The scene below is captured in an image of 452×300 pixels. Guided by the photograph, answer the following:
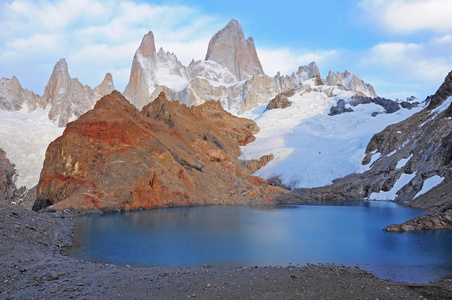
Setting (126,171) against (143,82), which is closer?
(126,171)

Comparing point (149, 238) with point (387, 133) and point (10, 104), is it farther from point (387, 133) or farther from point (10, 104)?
point (10, 104)

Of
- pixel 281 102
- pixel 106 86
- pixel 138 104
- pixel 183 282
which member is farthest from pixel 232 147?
pixel 183 282

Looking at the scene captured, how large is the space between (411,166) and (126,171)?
4524 centimetres

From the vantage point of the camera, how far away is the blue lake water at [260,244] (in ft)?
59.6

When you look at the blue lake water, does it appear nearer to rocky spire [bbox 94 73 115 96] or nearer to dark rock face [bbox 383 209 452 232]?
dark rock face [bbox 383 209 452 232]

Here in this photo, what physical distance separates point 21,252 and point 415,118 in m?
85.7

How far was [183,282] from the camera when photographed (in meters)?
13.1

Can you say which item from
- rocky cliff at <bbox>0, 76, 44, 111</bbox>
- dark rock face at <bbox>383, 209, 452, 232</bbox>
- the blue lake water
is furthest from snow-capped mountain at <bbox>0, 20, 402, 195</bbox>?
dark rock face at <bbox>383, 209, 452, 232</bbox>

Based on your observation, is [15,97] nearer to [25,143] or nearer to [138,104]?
[25,143]

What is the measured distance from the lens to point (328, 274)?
1452cm

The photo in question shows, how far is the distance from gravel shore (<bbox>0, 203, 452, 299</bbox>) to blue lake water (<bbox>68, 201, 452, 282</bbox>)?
2.47 meters

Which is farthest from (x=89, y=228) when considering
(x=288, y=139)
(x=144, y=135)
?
(x=288, y=139)

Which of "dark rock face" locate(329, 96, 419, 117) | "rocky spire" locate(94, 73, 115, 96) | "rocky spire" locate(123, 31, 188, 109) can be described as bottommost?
"dark rock face" locate(329, 96, 419, 117)

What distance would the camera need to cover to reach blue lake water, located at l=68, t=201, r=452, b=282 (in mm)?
18156
